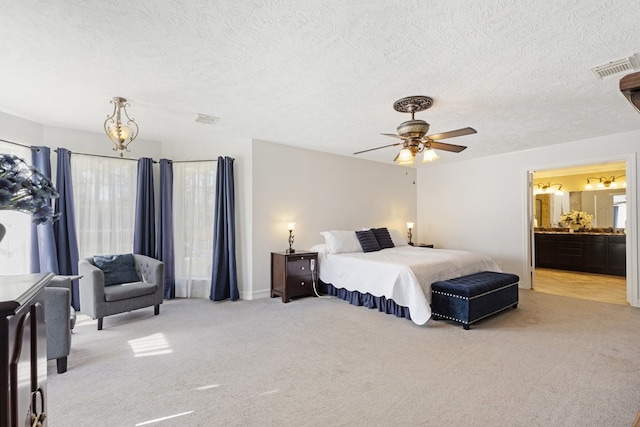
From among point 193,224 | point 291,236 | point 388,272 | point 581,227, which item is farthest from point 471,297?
point 581,227

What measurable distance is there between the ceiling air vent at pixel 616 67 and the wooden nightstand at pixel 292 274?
3934 millimetres

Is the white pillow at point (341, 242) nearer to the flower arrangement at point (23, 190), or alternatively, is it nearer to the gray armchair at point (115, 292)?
the gray armchair at point (115, 292)

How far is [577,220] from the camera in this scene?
7828mm

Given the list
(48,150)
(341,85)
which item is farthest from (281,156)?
(48,150)

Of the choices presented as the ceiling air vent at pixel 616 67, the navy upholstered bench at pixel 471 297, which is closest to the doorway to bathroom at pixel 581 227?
the navy upholstered bench at pixel 471 297

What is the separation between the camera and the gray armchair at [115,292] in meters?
3.58

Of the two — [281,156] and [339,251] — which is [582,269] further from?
[281,156]

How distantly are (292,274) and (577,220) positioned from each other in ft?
24.2

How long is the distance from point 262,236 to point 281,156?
1371mm

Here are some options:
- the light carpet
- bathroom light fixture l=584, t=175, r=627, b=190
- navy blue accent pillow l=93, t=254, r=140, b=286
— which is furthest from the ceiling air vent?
bathroom light fixture l=584, t=175, r=627, b=190

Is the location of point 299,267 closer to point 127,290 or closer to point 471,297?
point 127,290

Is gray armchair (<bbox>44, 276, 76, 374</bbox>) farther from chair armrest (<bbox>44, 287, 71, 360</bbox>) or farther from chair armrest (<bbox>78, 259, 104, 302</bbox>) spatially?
chair armrest (<bbox>78, 259, 104, 302</bbox>)

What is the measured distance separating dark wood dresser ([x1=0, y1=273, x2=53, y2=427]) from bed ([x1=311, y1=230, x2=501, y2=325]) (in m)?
3.41

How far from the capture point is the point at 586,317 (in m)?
4.00
